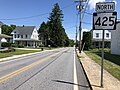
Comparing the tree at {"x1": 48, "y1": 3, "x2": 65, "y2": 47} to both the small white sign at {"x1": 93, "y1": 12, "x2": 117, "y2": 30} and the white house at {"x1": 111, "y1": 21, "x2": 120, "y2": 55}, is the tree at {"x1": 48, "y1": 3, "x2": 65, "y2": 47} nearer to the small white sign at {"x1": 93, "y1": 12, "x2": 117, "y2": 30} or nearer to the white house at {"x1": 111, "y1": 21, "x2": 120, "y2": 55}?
the white house at {"x1": 111, "y1": 21, "x2": 120, "y2": 55}

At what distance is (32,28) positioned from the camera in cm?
8650

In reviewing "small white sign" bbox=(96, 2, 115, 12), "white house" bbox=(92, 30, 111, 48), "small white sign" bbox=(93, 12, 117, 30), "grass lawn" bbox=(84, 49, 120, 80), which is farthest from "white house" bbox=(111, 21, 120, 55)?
"white house" bbox=(92, 30, 111, 48)

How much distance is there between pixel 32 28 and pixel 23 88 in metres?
79.6

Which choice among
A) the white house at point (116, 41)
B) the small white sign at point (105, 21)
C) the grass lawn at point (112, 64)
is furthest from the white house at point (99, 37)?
the small white sign at point (105, 21)

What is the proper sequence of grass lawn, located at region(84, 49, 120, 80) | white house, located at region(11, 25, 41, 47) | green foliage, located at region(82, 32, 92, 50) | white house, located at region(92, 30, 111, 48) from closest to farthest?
grass lawn, located at region(84, 49, 120, 80) → green foliage, located at region(82, 32, 92, 50) → white house, located at region(92, 30, 111, 48) → white house, located at region(11, 25, 41, 47)

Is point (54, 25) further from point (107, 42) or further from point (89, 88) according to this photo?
point (89, 88)

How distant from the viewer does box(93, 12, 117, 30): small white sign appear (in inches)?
331

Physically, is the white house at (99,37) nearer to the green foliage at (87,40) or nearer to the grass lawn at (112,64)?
the green foliage at (87,40)

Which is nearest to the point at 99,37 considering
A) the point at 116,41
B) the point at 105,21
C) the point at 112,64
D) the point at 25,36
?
the point at 25,36

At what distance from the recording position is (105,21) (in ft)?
27.9

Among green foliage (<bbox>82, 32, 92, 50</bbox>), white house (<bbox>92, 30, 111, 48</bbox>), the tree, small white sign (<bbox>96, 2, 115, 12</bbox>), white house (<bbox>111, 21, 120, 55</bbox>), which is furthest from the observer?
the tree

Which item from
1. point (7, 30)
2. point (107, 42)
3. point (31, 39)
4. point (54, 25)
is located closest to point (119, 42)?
point (107, 42)

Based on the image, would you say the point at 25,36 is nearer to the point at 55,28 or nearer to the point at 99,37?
the point at 55,28

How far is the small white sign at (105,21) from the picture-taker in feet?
27.6
